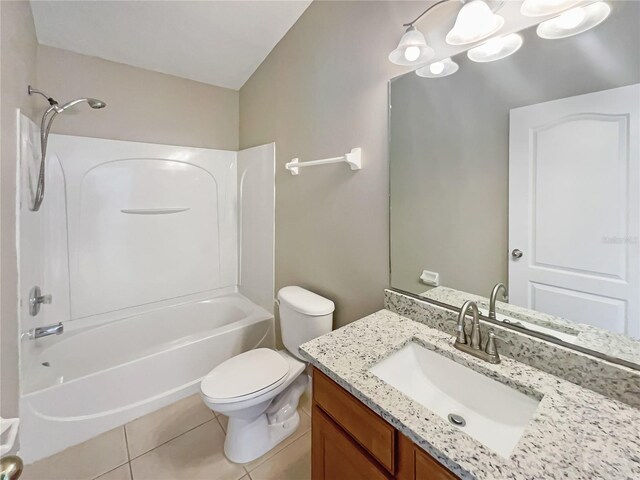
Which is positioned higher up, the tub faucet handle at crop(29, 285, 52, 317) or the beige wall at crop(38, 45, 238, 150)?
the beige wall at crop(38, 45, 238, 150)

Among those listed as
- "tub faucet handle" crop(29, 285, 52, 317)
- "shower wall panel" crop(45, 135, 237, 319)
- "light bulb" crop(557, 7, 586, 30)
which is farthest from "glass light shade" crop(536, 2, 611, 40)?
"tub faucet handle" crop(29, 285, 52, 317)

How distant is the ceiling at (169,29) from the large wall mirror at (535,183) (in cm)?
122

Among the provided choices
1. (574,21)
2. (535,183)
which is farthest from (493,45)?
(535,183)

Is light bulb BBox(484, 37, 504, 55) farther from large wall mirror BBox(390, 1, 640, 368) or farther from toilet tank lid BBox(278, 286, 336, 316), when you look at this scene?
toilet tank lid BBox(278, 286, 336, 316)

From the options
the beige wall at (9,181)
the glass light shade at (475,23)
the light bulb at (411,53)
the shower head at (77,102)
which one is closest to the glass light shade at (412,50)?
the light bulb at (411,53)

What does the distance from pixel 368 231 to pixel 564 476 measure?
114cm

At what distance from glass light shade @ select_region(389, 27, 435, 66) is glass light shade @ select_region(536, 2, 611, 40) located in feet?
1.31

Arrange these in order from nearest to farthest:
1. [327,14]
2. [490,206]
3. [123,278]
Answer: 1. [490,206]
2. [327,14]
3. [123,278]

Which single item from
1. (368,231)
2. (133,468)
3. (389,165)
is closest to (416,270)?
(368,231)

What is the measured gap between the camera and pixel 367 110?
1500 millimetres

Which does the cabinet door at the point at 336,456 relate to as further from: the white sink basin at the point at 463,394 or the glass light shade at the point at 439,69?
the glass light shade at the point at 439,69

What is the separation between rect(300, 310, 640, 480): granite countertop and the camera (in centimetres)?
58

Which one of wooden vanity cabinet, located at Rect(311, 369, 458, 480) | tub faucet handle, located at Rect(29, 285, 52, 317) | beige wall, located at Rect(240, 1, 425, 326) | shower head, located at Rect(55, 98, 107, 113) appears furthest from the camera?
shower head, located at Rect(55, 98, 107, 113)

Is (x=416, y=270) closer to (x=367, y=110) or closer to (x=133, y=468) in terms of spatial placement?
(x=367, y=110)
